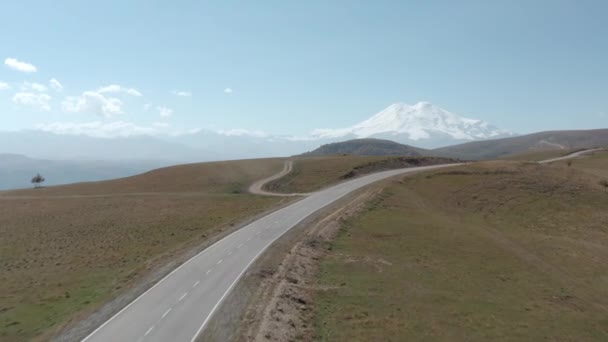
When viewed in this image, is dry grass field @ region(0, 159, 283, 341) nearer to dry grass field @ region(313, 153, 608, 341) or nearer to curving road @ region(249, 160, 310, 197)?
curving road @ region(249, 160, 310, 197)

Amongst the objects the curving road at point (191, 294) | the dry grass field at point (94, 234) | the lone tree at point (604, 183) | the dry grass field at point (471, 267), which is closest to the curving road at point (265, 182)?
the dry grass field at point (94, 234)

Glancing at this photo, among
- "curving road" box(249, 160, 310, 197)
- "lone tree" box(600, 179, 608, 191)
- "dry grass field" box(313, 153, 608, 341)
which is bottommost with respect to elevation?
"dry grass field" box(313, 153, 608, 341)

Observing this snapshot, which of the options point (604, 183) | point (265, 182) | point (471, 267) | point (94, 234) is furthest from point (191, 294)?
point (604, 183)

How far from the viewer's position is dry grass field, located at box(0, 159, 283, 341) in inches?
1166

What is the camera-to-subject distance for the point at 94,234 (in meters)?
50.3

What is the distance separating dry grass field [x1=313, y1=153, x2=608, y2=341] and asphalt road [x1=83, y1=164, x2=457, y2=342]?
7.12 meters

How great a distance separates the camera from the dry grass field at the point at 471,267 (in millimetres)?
23953

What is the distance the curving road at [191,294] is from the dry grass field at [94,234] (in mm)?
3414

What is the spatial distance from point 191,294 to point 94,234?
28.7 metres

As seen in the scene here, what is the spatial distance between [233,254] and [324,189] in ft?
124

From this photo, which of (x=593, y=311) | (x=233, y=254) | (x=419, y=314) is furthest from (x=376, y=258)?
(x=593, y=311)

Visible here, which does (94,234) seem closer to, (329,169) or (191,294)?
(191,294)

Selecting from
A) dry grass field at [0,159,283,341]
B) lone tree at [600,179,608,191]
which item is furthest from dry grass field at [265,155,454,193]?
lone tree at [600,179,608,191]

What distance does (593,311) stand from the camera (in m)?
A: 27.0
